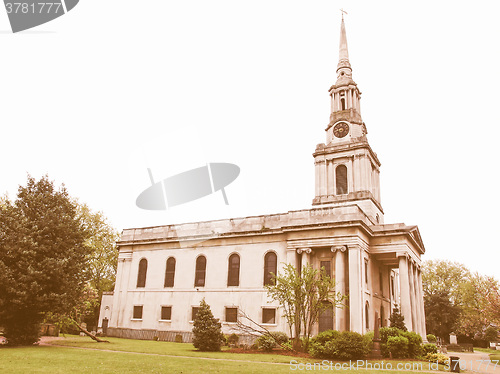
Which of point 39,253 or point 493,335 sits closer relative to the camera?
point 39,253

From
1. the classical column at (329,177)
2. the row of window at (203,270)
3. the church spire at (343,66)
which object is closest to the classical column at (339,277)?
the row of window at (203,270)

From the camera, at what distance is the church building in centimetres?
3075

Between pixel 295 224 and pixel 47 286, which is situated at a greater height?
pixel 295 224

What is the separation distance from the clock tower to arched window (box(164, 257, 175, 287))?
1529 centimetres

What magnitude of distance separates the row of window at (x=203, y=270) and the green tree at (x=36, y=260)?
1356 cm

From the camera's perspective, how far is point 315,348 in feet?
71.7

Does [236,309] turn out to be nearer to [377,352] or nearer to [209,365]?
[377,352]

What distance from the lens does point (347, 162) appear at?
3962cm

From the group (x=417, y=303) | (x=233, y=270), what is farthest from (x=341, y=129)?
(x=233, y=270)

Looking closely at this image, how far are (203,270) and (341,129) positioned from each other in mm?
20237

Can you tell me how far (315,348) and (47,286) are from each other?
15.6 meters

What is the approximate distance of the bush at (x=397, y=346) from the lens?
79.2ft

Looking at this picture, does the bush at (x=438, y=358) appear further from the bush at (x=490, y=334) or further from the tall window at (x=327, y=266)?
the bush at (x=490, y=334)

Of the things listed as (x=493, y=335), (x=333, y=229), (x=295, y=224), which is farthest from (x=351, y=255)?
(x=493, y=335)
